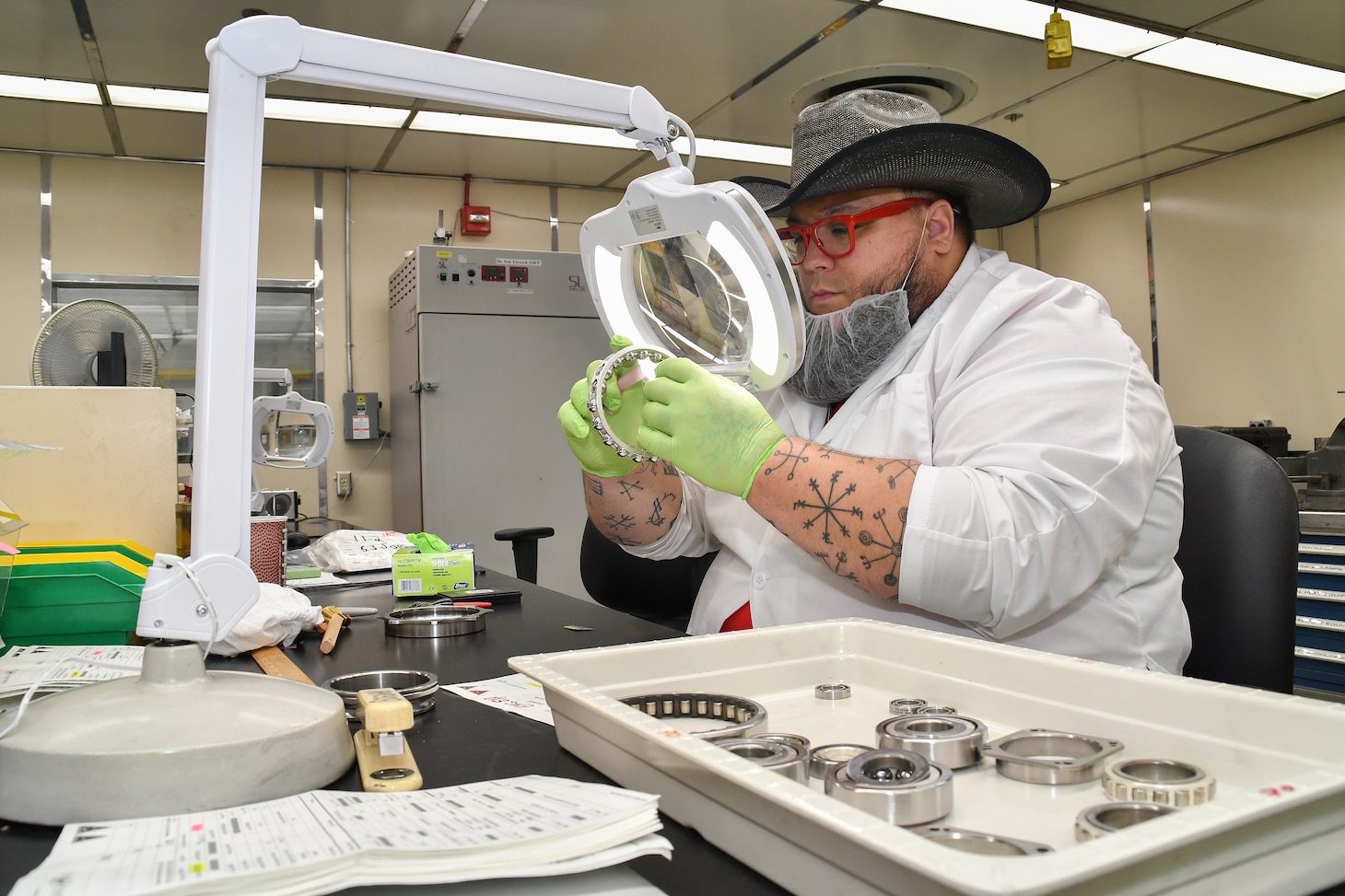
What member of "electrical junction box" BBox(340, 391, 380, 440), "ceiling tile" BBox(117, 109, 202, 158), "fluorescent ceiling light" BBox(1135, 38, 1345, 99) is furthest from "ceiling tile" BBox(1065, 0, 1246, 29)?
"electrical junction box" BBox(340, 391, 380, 440)

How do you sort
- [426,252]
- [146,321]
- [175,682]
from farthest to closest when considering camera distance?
[146,321] < [426,252] < [175,682]

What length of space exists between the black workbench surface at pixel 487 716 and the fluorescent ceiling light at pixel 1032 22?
2337 millimetres

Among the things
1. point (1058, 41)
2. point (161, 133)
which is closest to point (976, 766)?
point (1058, 41)

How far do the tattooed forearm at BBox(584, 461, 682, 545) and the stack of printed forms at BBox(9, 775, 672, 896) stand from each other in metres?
1.05

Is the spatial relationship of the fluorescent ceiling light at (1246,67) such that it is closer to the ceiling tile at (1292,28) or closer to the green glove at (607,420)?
the ceiling tile at (1292,28)

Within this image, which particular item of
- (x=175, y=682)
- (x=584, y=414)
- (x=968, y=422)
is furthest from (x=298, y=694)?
(x=968, y=422)

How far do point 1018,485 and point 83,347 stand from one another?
2.24 m

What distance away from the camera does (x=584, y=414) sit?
1.35m

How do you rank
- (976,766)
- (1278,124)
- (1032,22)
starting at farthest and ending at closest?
(1278,124), (1032,22), (976,766)

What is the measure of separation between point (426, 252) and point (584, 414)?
2741mm

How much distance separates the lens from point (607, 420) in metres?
1.30

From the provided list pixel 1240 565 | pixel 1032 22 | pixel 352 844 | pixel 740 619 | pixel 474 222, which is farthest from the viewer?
pixel 474 222

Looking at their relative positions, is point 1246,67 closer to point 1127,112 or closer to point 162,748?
point 1127,112

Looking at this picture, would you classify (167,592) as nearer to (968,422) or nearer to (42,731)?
(42,731)
